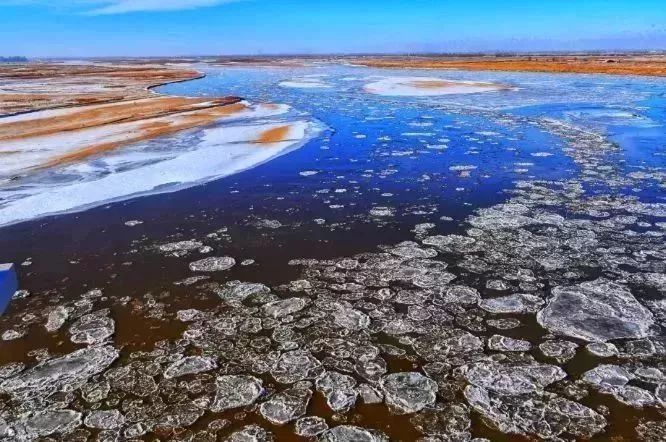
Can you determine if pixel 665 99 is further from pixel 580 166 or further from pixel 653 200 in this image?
pixel 653 200

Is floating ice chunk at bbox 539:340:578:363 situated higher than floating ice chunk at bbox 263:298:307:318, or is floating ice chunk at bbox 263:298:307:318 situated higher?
floating ice chunk at bbox 539:340:578:363

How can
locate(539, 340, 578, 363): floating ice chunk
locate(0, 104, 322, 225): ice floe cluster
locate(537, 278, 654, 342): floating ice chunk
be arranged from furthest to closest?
locate(0, 104, 322, 225): ice floe cluster → locate(537, 278, 654, 342): floating ice chunk → locate(539, 340, 578, 363): floating ice chunk

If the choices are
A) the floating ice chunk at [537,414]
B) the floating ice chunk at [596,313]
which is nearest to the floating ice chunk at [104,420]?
the floating ice chunk at [537,414]

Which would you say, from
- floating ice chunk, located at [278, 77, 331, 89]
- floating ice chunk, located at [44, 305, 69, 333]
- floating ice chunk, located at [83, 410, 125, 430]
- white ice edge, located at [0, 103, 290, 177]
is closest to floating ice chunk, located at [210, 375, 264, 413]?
floating ice chunk, located at [83, 410, 125, 430]

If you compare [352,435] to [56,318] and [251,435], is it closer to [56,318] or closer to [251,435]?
[251,435]

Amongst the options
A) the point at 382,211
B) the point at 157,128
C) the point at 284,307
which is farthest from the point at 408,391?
the point at 157,128

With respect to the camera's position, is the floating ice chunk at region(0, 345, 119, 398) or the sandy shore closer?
the floating ice chunk at region(0, 345, 119, 398)

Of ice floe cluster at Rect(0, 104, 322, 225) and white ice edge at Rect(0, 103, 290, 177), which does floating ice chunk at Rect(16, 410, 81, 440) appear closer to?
ice floe cluster at Rect(0, 104, 322, 225)

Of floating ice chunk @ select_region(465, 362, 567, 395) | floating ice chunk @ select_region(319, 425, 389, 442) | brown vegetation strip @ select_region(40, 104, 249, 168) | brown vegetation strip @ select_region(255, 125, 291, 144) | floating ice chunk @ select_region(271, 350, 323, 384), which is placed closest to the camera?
floating ice chunk @ select_region(319, 425, 389, 442)
